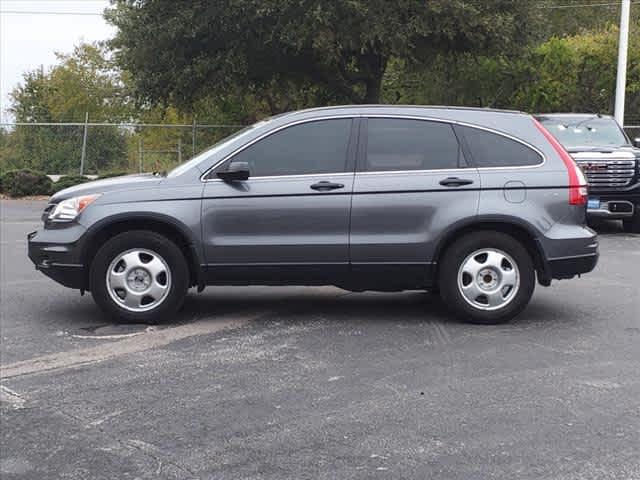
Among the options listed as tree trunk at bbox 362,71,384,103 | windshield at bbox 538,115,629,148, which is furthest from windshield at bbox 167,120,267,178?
tree trunk at bbox 362,71,384,103

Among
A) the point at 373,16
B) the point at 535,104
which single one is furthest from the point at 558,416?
the point at 535,104

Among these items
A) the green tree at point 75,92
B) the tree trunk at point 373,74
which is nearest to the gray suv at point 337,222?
the tree trunk at point 373,74

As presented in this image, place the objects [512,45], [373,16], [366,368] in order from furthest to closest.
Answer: [512,45] < [373,16] < [366,368]

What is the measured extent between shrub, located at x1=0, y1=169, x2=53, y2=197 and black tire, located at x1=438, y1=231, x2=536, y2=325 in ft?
52.9

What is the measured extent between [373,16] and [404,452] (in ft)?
56.1

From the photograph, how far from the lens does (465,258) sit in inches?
249

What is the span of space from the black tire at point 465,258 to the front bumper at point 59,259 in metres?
2.95

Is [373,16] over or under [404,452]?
over

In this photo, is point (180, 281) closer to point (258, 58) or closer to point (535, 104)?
point (258, 58)

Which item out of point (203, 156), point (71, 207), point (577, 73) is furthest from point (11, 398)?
point (577, 73)

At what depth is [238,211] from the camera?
6.28m

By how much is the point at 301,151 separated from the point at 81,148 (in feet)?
63.1

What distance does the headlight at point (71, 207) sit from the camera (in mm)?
6359

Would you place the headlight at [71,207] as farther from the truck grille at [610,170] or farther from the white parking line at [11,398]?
the truck grille at [610,170]
